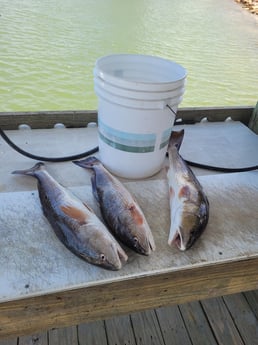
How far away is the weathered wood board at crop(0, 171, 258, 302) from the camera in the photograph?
2.46ft

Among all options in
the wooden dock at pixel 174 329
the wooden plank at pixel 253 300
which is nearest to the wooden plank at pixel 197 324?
the wooden dock at pixel 174 329

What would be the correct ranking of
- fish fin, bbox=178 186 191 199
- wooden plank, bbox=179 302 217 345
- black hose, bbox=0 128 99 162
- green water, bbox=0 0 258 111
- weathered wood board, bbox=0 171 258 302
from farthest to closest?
1. green water, bbox=0 0 258 111
2. wooden plank, bbox=179 302 217 345
3. black hose, bbox=0 128 99 162
4. fish fin, bbox=178 186 191 199
5. weathered wood board, bbox=0 171 258 302

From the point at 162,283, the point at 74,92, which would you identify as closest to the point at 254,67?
the point at 74,92

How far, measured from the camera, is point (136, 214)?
0.88 metres

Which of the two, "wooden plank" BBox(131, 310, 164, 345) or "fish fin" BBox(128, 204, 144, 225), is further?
"wooden plank" BBox(131, 310, 164, 345)

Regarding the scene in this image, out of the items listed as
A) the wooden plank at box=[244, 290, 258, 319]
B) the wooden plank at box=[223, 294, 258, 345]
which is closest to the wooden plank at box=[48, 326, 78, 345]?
the wooden plank at box=[223, 294, 258, 345]

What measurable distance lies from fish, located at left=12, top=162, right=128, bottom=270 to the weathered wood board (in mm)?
31

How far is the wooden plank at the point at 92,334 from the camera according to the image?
1237 millimetres

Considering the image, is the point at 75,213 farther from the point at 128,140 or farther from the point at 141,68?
the point at 141,68

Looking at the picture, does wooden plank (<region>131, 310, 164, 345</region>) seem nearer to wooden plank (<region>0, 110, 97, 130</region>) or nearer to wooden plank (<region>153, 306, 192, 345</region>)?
wooden plank (<region>153, 306, 192, 345</region>)

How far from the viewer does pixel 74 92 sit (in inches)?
164

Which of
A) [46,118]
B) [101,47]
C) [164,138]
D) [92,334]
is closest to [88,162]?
[164,138]

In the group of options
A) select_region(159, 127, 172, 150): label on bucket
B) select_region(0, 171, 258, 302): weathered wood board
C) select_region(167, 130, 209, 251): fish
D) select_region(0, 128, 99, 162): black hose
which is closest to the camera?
select_region(0, 171, 258, 302): weathered wood board

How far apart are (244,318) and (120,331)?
0.56 meters
